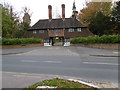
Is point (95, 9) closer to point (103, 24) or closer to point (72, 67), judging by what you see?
point (103, 24)

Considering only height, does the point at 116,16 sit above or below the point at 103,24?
above

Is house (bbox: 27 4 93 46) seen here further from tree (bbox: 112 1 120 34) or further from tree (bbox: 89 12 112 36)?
tree (bbox: 112 1 120 34)

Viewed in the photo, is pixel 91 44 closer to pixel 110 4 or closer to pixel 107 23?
pixel 107 23

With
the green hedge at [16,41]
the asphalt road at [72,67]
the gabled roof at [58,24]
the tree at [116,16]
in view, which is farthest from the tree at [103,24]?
the asphalt road at [72,67]

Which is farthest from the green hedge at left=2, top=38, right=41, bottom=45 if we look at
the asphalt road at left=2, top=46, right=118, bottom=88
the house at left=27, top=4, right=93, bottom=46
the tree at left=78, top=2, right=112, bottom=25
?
the tree at left=78, top=2, right=112, bottom=25

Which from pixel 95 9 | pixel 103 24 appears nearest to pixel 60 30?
pixel 103 24

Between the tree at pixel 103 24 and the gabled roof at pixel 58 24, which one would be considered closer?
the tree at pixel 103 24

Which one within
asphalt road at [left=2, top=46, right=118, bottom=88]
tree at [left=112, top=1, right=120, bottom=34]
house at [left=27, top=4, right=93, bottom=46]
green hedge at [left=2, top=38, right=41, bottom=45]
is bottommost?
asphalt road at [left=2, top=46, right=118, bottom=88]

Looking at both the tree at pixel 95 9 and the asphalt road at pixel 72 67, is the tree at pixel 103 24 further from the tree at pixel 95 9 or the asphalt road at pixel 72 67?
the asphalt road at pixel 72 67

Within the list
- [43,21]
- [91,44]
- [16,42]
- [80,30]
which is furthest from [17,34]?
[91,44]

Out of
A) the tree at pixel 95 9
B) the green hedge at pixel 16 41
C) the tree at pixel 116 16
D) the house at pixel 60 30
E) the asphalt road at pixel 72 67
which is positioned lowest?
the asphalt road at pixel 72 67

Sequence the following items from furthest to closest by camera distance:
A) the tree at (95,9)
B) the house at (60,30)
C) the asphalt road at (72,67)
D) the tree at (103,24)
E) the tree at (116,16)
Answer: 1. the tree at (95,9)
2. the house at (60,30)
3. the tree at (103,24)
4. the tree at (116,16)
5. the asphalt road at (72,67)

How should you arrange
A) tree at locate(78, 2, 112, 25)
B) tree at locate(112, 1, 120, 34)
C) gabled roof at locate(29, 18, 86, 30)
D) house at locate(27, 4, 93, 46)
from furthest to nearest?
tree at locate(78, 2, 112, 25) < gabled roof at locate(29, 18, 86, 30) < house at locate(27, 4, 93, 46) < tree at locate(112, 1, 120, 34)

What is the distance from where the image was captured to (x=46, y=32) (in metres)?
36.2
